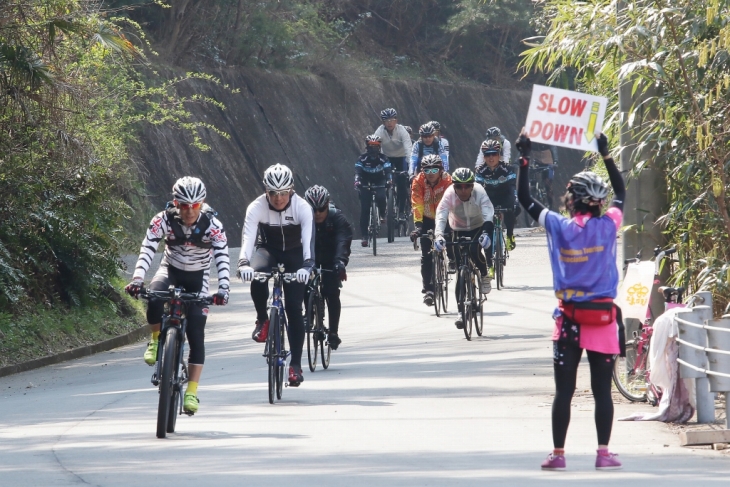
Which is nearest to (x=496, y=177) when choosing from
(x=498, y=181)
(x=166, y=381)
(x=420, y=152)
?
(x=498, y=181)

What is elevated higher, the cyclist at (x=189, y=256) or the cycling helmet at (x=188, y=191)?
the cycling helmet at (x=188, y=191)

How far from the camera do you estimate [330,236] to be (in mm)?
13422

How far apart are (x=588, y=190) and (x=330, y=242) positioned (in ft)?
19.1

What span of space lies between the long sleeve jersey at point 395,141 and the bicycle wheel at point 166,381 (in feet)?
54.9

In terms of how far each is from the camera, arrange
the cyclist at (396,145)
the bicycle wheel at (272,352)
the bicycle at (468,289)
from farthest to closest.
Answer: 1. the cyclist at (396,145)
2. the bicycle at (468,289)
3. the bicycle wheel at (272,352)

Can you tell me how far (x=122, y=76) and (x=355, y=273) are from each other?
5.34 metres

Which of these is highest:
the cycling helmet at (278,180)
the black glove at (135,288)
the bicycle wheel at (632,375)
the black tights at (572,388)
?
the cycling helmet at (278,180)

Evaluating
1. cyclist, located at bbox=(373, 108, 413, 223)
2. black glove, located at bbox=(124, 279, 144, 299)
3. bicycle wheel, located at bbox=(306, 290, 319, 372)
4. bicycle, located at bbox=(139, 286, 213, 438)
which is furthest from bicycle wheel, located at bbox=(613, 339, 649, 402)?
cyclist, located at bbox=(373, 108, 413, 223)

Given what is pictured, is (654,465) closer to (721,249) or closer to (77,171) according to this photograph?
(721,249)

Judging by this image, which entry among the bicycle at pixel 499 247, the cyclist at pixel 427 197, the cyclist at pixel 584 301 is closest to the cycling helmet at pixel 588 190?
the cyclist at pixel 584 301

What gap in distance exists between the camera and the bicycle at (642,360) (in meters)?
10.5

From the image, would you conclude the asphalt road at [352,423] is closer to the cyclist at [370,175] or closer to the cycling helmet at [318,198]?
the cycling helmet at [318,198]

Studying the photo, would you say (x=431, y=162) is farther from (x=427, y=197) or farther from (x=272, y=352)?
(x=272, y=352)

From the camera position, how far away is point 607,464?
25.8 feet
